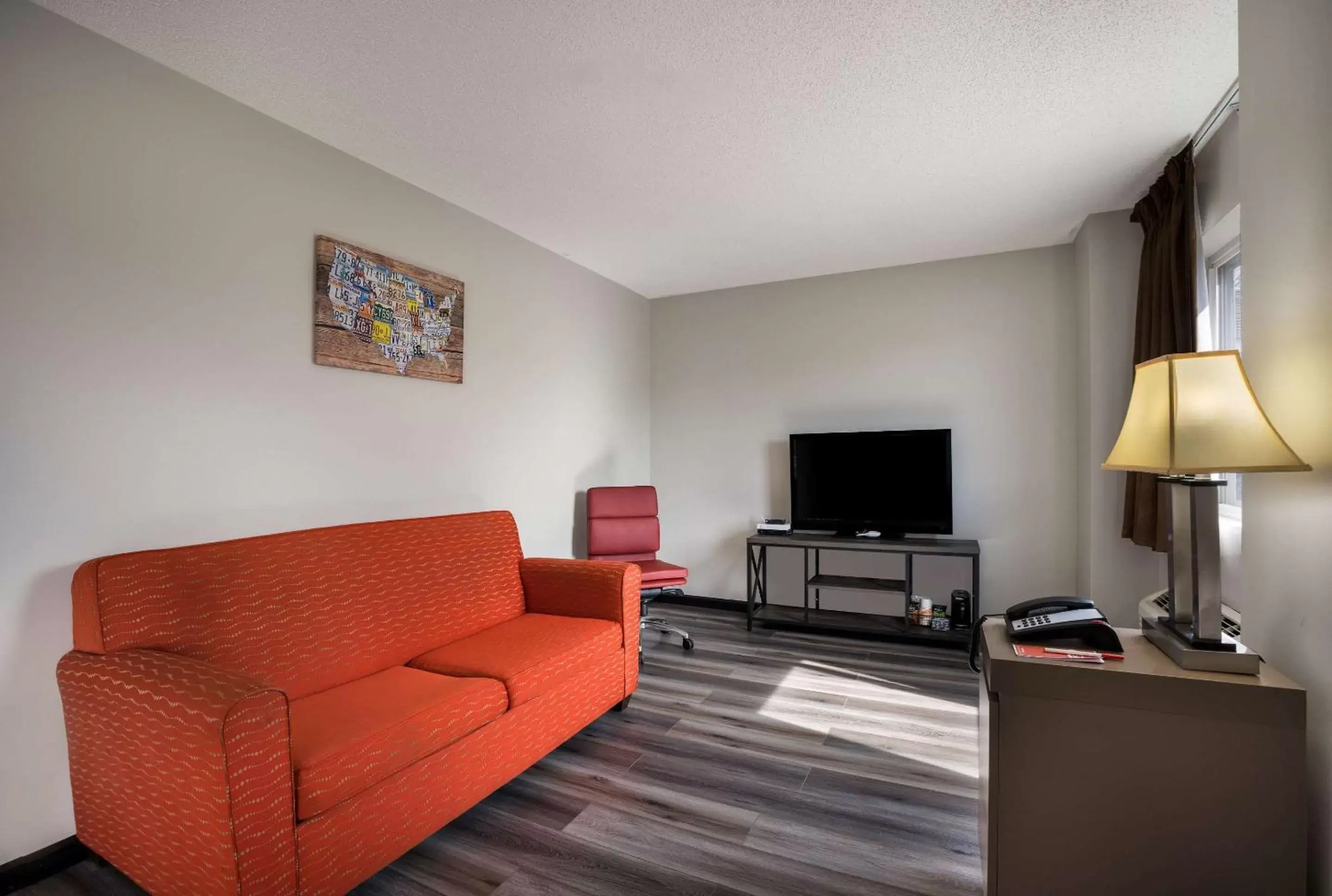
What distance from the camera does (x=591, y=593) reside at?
2990 millimetres

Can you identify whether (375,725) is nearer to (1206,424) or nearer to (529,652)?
(529,652)

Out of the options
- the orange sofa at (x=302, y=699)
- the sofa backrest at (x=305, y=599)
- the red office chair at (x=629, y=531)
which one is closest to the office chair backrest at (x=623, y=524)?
the red office chair at (x=629, y=531)

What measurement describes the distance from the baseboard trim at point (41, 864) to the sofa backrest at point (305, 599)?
0.65 meters

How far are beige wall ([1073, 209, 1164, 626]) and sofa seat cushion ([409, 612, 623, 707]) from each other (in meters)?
2.84

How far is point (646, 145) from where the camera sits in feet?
8.98

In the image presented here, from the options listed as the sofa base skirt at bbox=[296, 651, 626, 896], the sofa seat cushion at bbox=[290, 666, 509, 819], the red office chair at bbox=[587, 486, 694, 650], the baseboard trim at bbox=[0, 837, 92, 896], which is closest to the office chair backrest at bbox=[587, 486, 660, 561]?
the red office chair at bbox=[587, 486, 694, 650]

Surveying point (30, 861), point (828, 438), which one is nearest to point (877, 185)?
point (828, 438)

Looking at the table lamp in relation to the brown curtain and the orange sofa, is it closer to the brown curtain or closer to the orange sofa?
the brown curtain

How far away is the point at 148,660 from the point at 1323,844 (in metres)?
2.68

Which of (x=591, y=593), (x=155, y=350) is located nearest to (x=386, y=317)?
(x=155, y=350)

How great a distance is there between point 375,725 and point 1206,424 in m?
2.20

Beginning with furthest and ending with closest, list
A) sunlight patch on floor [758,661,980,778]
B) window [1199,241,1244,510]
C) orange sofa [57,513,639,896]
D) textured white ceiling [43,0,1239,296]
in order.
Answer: window [1199,241,1244,510], sunlight patch on floor [758,661,980,778], textured white ceiling [43,0,1239,296], orange sofa [57,513,639,896]

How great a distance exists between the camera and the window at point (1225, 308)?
2.86m

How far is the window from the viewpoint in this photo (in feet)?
9.37
